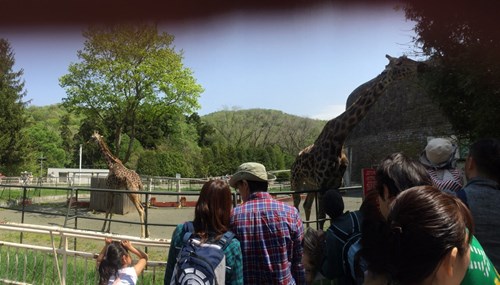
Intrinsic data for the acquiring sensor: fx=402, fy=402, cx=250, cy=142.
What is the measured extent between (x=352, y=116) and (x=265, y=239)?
336cm

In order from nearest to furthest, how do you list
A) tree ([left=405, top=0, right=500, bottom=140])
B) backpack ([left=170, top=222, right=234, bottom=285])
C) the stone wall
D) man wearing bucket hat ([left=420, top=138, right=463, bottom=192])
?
backpack ([left=170, top=222, right=234, bottom=285]) → man wearing bucket hat ([left=420, top=138, right=463, bottom=192]) → tree ([left=405, top=0, right=500, bottom=140]) → the stone wall

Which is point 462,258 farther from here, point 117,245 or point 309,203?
point 309,203

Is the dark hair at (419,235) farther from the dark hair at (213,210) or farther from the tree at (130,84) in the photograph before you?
the tree at (130,84)

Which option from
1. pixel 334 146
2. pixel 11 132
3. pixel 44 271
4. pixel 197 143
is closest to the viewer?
pixel 44 271

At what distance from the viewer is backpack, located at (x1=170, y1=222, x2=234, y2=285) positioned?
1512mm

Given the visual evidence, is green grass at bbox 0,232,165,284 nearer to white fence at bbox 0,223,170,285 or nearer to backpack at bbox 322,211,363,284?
white fence at bbox 0,223,170,285

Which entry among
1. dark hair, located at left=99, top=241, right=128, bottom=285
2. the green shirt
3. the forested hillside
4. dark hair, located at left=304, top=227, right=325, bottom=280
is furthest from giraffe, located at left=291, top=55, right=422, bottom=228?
the forested hillside

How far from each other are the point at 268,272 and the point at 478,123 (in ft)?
9.73

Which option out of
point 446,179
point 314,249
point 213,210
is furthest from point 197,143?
point 213,210

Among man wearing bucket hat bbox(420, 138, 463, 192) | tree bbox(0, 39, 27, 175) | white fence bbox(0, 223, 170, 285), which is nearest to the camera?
man wearing bucket hat bbox(420, 138, 463, 192)

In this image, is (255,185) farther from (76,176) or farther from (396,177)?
(76,176)

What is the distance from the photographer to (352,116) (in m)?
4.91

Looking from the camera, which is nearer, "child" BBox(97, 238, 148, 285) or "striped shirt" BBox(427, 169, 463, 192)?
"striped shirt" BBox(427, 169, 463, 192)

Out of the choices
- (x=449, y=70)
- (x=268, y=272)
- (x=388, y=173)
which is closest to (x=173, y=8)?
(x=388, y=173)
